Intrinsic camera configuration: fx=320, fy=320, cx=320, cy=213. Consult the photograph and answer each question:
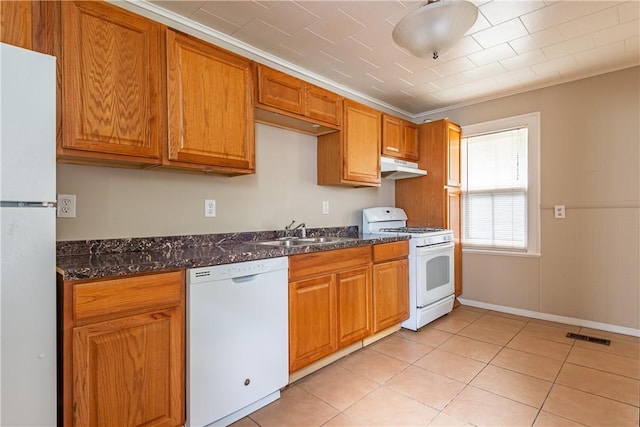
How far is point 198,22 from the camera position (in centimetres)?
212

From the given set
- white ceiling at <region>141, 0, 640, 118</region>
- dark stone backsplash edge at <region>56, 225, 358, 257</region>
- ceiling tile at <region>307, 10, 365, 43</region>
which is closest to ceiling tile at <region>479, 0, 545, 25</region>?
white ceiling at <region>141, 0, 640, 118</region>

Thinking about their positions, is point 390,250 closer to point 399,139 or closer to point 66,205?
point 399,139

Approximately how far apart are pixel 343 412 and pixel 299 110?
6.60ft

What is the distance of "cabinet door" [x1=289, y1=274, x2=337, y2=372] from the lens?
201 cm

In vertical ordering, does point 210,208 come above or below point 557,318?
above

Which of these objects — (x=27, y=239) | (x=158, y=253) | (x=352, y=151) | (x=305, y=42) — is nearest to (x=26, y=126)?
(x=27, y=239)

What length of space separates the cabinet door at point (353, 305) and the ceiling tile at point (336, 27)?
171 cm

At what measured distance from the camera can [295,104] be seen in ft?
7.86

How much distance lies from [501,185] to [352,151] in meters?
1.84

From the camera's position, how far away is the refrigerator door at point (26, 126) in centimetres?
108

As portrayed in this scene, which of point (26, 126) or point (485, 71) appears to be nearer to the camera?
point (26, 126)

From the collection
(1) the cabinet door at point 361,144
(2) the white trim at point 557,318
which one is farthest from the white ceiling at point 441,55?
(2) the white trim at point 557,318

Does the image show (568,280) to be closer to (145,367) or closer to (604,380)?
(604,380)

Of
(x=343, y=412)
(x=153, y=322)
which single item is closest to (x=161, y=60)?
(x=153, y=322)
